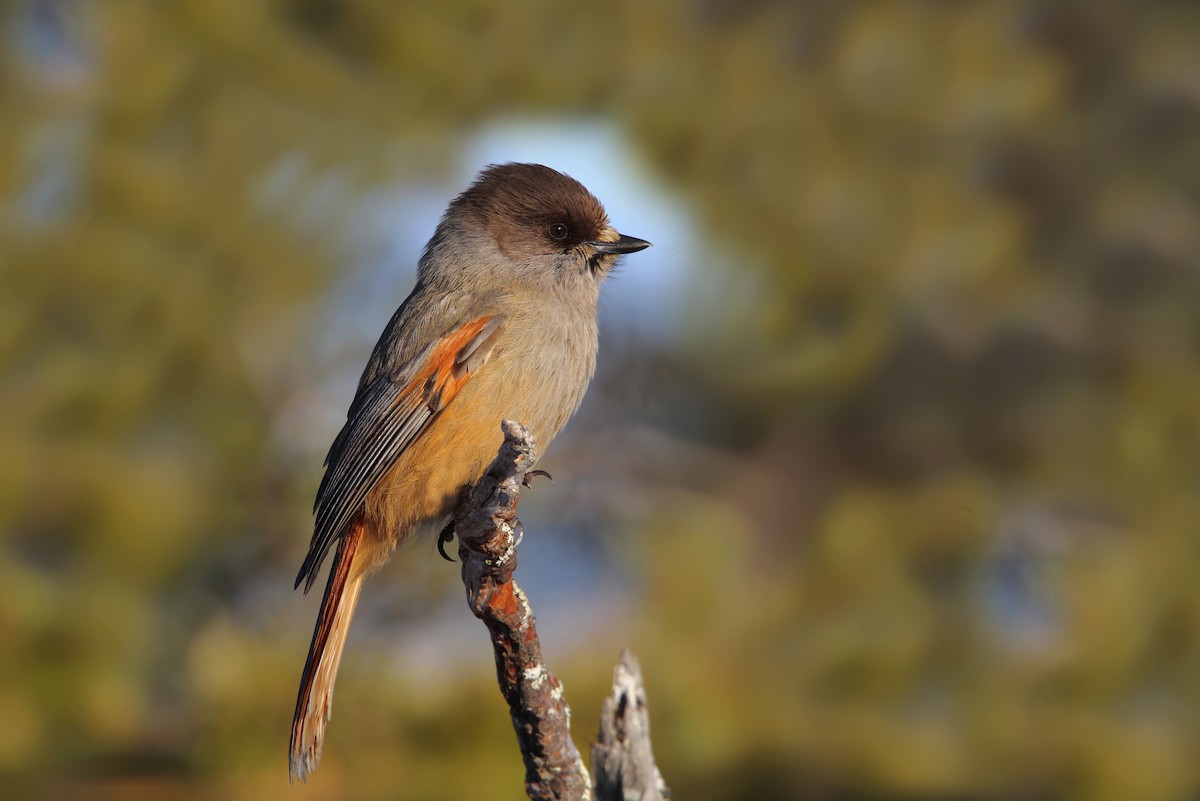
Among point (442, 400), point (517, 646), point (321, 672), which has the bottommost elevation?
point (517, 646)

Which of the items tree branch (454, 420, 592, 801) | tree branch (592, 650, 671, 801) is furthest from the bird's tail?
tree branch (592, 650, 671, 801)

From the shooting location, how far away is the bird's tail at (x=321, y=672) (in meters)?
2.92

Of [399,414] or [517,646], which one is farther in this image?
[399,414]

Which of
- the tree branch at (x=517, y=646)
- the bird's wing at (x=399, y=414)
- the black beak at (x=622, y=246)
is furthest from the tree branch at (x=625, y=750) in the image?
the black beak at (x=622, y=246)

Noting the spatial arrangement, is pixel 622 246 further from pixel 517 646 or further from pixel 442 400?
pixel 517 646

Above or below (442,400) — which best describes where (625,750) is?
below

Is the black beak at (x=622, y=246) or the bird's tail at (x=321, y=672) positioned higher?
the black beak at (x=622, y=246)

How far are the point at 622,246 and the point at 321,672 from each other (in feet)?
4.84

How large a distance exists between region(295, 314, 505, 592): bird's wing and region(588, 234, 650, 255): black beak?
1.49 feet

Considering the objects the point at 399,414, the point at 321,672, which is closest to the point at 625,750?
the point at 321,672

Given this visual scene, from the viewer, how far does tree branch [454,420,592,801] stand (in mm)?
2521

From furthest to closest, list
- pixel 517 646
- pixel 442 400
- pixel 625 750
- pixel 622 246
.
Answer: pixel 622 246 → pixel 442 400 → pixel 517 646 → pixel 625 750

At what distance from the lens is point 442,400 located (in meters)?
3.09

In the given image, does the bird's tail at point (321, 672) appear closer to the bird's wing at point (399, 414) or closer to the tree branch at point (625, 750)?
the bird's wing at point (399, 414)
